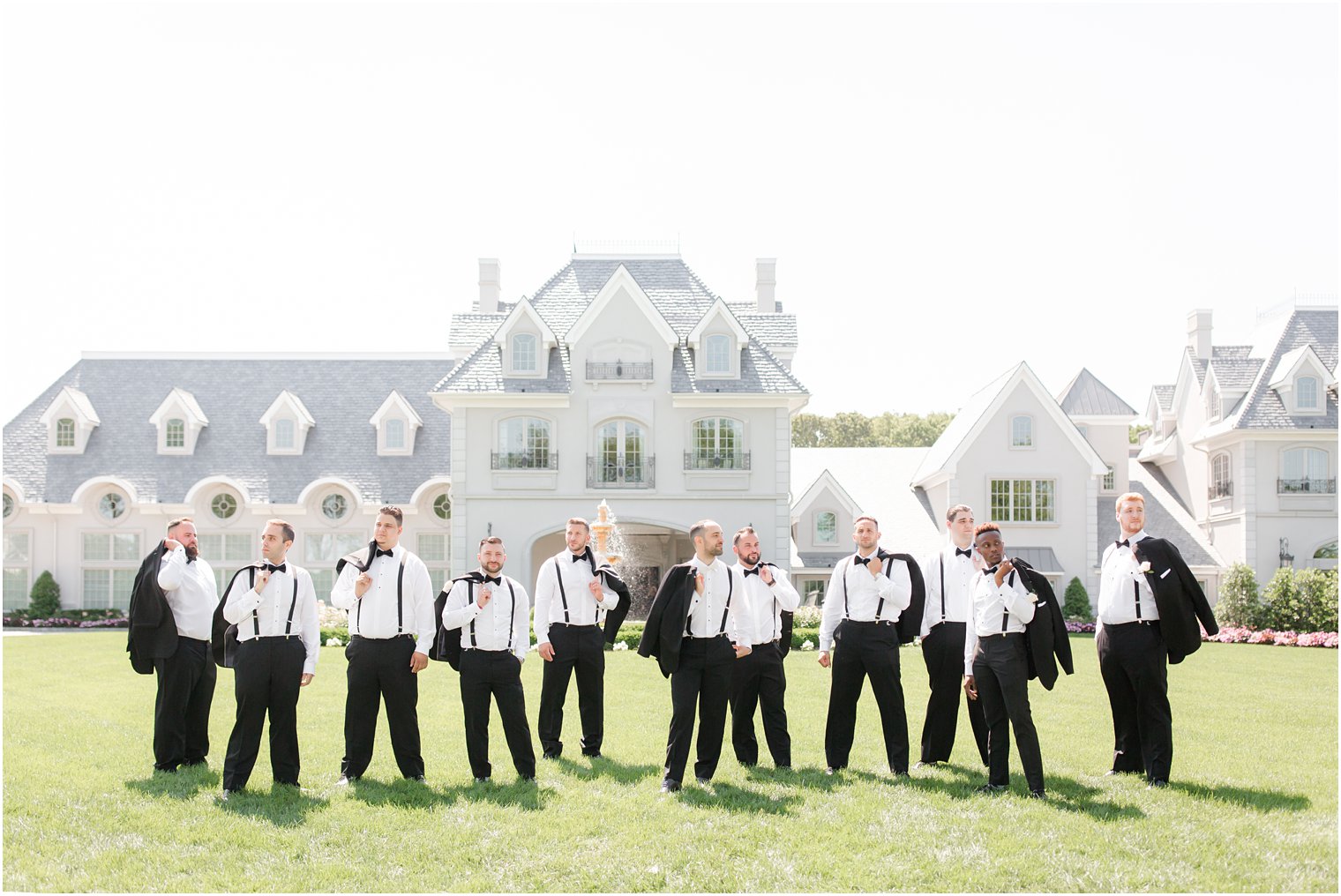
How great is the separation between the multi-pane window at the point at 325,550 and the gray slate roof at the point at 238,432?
4.58ft

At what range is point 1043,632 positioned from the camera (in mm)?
8633

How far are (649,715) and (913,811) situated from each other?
543 centimetres

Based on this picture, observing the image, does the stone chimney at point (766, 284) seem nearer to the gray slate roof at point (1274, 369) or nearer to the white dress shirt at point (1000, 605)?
the gray slate roof at point (1274, 369)

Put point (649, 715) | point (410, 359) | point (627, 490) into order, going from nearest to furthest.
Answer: point (649, 715), point (627, 490), point (410, 359)

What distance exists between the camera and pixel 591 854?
22.9 ft

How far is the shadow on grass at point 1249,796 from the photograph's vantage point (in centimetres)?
813

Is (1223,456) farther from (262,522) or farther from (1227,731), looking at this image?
(262,522)

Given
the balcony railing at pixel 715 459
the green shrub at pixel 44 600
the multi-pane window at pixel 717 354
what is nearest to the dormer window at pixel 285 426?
the green shrub at pixel 44 600

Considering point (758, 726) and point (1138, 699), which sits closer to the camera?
point (1138, 699)

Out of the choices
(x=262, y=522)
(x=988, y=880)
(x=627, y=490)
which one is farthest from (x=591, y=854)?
(x=262, y=522)

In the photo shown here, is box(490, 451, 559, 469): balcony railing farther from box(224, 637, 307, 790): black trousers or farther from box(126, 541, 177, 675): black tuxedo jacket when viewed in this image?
box(224, 637, 307, 790): black trousers

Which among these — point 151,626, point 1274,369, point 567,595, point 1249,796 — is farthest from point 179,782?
point 1274,369

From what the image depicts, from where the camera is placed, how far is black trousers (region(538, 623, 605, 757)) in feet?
33.9

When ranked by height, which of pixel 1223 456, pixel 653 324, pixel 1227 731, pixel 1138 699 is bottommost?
pixel 1227 731
